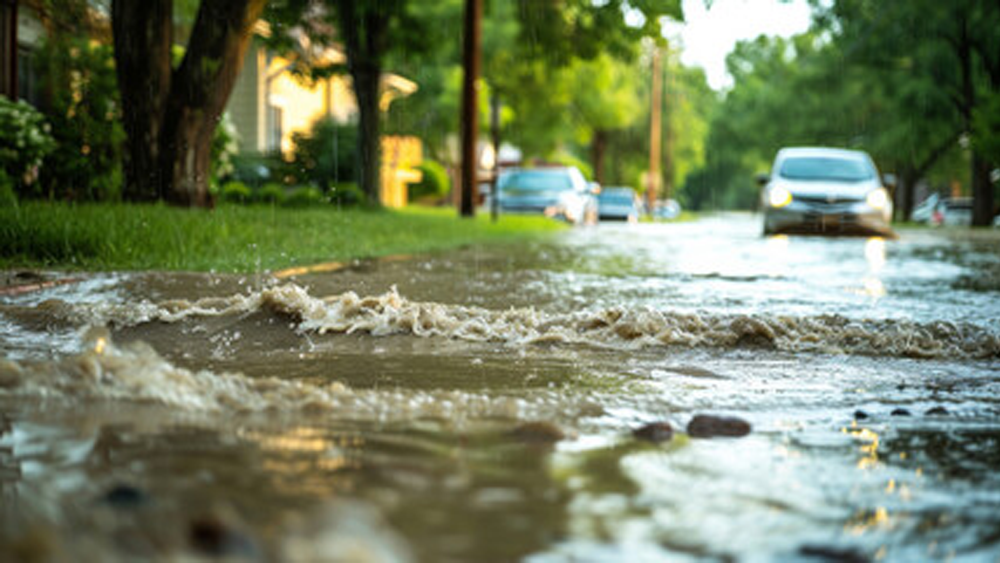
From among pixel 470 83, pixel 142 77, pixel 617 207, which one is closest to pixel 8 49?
pixel 142 77

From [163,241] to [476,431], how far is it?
744cm

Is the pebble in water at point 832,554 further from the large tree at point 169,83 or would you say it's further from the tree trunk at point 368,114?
the tree trunk at point 368,114

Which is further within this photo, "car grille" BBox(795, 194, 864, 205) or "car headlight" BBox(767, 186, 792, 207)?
"car headlight" BBox(767, 186, 792, 207)

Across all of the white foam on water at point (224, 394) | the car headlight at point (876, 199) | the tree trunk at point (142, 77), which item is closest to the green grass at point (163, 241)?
the tree trunk at point (142, 77)

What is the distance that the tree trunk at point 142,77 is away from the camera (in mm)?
14859

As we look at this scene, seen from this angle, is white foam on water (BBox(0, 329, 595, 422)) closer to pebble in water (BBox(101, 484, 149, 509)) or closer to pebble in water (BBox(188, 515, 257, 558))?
pebble in water (BBox(101, 484, 149, 509))

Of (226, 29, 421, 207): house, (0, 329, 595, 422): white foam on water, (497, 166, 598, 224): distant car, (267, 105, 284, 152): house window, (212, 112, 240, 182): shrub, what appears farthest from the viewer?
(267, 105, 284, 152): house window

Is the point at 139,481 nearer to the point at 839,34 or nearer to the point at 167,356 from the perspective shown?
the point at 167,356

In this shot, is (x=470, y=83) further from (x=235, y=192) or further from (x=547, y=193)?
(x=547, y=193)

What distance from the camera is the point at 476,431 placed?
13.0ft

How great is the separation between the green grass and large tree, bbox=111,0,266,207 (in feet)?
3.51

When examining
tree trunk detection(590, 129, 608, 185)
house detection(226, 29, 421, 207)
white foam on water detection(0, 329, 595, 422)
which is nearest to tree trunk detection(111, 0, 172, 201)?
white foam on water detection(0, 329, 595, 422)

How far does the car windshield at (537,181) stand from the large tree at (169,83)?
704 inches

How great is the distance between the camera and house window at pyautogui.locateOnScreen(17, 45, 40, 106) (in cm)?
2297
